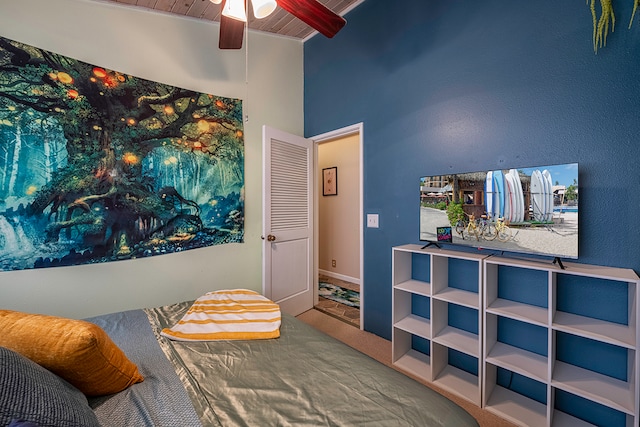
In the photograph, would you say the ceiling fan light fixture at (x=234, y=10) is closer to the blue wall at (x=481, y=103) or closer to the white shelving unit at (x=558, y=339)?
the blue wall at (x=481, y=103)

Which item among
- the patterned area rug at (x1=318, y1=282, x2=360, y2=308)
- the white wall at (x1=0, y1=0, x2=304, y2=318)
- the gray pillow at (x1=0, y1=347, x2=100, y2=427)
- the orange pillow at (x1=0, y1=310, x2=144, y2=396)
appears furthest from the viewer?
the patterned area rug at (x1=318, y1=282, x2=360, y2=308)

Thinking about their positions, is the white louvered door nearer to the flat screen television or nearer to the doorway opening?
the doorway opening

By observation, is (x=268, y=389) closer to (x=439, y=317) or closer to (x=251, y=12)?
(x=439, y=317)

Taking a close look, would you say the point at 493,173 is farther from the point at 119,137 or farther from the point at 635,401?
the point at 119,137

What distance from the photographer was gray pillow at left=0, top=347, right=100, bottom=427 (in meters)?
0.61

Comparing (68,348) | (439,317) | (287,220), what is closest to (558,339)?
(439,317)

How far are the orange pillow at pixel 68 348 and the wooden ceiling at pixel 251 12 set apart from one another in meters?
2.38

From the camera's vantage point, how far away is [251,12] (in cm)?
257

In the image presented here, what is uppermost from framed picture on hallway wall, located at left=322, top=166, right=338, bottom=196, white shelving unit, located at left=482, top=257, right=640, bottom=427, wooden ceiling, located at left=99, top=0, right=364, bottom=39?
wooden ceiling, located at left=99, top=0, right=364, bottom=39

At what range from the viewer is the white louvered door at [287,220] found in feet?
9.00

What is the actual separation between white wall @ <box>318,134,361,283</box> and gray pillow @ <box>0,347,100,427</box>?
→ 376 centimetres

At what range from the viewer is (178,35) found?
2461mm

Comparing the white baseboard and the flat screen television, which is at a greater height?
the flat screen television

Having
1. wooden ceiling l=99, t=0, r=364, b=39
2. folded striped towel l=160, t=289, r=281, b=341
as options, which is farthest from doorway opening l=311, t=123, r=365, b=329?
folded striped towel l=160, t=289, r=281, b=341
